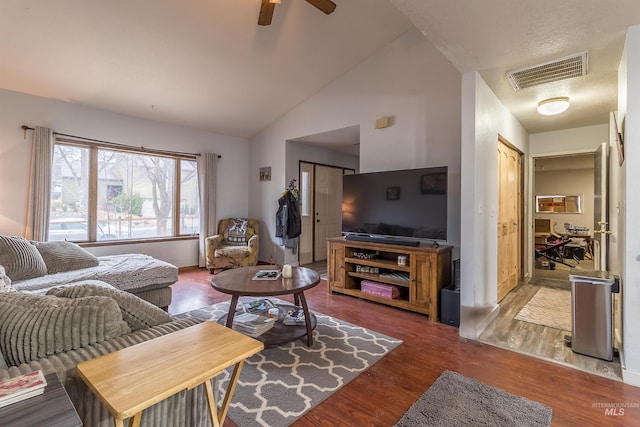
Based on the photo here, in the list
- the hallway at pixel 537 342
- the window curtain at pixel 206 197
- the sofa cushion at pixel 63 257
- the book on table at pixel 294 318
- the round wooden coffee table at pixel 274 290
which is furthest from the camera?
the window curtain at pixel 206 197

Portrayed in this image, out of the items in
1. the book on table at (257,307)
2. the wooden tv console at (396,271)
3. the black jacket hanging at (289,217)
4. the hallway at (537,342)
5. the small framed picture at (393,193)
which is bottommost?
the hallway at (537,342)

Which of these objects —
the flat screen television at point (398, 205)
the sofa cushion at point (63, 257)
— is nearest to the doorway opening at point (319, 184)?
the flat screen television at point (398, 205)

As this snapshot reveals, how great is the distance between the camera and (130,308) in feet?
4.58

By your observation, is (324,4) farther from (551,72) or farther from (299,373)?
(299,373)

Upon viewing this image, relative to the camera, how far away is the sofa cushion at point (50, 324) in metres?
1.11

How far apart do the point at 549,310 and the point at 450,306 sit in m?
1.34

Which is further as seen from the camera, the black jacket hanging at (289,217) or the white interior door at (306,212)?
the white interior door at (306,212)

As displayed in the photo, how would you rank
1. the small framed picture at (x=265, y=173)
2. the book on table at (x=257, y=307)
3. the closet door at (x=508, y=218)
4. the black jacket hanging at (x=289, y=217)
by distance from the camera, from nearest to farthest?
the book on table at (x=257, y=307) < the closet door at (x=508, y=218) < the black jacket hanging at (x=289, y=217) < the small framed picture at (x=265, y=173)

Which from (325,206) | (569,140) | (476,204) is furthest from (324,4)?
(569,140)

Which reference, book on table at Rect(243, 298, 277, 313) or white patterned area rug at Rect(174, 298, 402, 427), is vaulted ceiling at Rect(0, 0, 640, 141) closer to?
white patterned area rug at Rect(174, 298, 402, 427)

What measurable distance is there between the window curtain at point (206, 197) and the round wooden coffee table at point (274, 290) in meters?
2.63

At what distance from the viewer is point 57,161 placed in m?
4.00

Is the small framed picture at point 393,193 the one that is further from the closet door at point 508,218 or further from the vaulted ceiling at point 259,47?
the vaulted ceiling at point 259,47

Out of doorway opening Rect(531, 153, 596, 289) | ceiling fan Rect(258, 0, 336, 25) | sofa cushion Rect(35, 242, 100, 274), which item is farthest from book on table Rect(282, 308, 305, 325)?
doorway opening Rect(531, 153, 596, 289)
